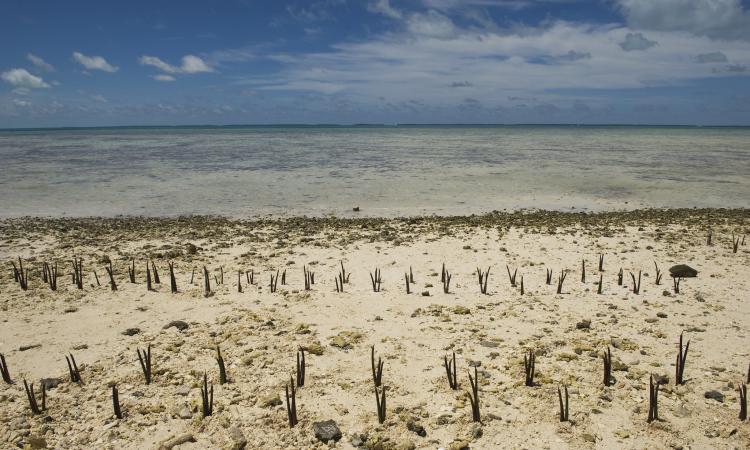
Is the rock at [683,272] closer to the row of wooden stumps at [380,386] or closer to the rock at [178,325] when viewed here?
the row of wooden stumps at [380,386]

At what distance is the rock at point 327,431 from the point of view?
14.3ft

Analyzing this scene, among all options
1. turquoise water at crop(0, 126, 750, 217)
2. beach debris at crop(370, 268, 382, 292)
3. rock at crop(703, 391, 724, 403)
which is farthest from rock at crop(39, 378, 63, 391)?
turquoise water at crop(0, 126, 750, 217)

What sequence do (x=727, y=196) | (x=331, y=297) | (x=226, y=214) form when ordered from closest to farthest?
(x=331, y=297) → (x=226, y=214) → (x=727, y=196)

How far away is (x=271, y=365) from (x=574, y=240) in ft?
26.9

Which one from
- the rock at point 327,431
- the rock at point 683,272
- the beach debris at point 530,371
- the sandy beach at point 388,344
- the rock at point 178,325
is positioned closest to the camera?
the rock at point 327,431

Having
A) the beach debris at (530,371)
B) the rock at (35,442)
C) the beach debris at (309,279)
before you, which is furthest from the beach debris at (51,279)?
the beach debris at (530,371)

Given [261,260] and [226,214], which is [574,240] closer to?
[261,260]

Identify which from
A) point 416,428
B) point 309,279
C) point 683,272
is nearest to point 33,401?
point 416,428

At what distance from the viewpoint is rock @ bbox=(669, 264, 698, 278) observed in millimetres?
8406

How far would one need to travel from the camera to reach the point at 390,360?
5680mm

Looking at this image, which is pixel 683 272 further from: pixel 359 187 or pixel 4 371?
pixel 359 187

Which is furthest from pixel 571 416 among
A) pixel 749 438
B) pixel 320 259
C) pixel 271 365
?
pixel 320 259

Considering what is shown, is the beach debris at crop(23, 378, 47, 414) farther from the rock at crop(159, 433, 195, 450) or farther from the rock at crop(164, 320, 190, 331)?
the rock at crop(164, 320, 190, 331)

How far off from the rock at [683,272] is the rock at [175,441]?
8009 mm
